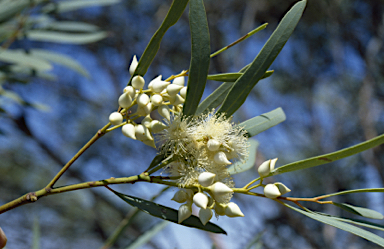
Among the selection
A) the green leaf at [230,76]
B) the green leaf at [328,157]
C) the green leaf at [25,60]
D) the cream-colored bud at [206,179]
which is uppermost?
the green leaf at [25,60]

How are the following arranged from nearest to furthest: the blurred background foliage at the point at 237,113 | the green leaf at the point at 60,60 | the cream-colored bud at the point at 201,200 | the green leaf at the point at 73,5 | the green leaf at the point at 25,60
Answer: the cream-colored bud at the point at 201,200
the green leaf at the point at 25,60
the green leaf at the point at 60,60
the green leaf at the point at 73,5
the blurred background foliage at the point at 237,113

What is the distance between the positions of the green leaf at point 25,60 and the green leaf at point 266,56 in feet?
2.27

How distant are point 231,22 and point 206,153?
10.6 ft

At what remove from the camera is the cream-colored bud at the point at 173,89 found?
47 centimetres

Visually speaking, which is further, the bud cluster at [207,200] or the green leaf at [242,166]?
the green leaf at [242,166]

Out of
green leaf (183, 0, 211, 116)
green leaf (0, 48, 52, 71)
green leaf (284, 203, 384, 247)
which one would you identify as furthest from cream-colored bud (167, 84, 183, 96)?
green leaf (0, 48, 52, 71)

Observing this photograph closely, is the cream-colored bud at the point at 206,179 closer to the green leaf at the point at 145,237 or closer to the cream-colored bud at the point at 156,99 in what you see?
the cream-colored bud at the point at 156,99

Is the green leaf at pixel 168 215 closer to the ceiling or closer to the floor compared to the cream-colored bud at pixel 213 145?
closer to the floor

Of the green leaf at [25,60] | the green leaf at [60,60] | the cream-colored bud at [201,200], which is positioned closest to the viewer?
the cream-colored bud at [201,200]

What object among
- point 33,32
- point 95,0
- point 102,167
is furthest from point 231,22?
point 33,32

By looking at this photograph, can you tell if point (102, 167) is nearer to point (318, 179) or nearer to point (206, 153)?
point (318, 179)

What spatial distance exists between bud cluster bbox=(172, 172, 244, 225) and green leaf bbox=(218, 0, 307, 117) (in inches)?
5.9

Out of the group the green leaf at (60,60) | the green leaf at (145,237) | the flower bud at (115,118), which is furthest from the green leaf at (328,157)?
the green leaf at (60,60)

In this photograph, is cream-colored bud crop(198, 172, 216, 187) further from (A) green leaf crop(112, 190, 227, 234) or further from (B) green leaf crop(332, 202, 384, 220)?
(B) green leaf crop(332, 202, 384, 220)
